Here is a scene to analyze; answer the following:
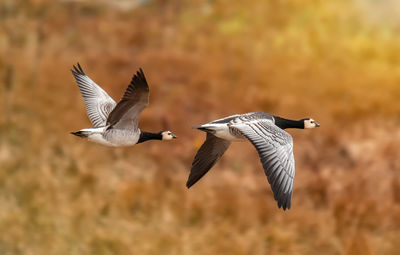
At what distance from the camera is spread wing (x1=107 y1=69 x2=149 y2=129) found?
4203 mm

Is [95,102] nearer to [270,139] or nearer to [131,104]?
[131,104]

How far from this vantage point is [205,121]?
11.7m

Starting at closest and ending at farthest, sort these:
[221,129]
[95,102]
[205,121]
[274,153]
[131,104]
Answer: [274,153]
[131,104]
[221,129]
[95,102]
[205,121]

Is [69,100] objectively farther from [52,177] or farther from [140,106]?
[140,106]

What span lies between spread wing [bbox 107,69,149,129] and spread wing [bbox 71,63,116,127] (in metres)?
0.56

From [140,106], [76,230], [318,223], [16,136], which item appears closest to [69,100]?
[16,136]

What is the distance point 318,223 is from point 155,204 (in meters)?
2.90

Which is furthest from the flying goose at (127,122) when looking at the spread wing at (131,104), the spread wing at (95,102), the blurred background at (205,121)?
the blurred background at (205,121)

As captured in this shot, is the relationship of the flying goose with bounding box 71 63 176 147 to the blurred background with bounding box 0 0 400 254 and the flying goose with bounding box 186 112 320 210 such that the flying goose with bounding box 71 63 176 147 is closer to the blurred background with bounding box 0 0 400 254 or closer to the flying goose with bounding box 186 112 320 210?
the flying goose with bounding box 186 112 320 210

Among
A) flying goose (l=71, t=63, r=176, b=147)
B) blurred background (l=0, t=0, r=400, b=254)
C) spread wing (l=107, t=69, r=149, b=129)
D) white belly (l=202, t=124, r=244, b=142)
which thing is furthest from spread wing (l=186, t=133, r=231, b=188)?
blurred background (l=0, t=0, r=400, b=254)

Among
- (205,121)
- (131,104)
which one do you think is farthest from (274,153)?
(205,121)

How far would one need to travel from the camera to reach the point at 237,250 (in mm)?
11250

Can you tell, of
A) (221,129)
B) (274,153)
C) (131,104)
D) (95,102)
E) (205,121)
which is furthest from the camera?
(205,121)

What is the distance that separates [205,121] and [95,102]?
6.50 metres
